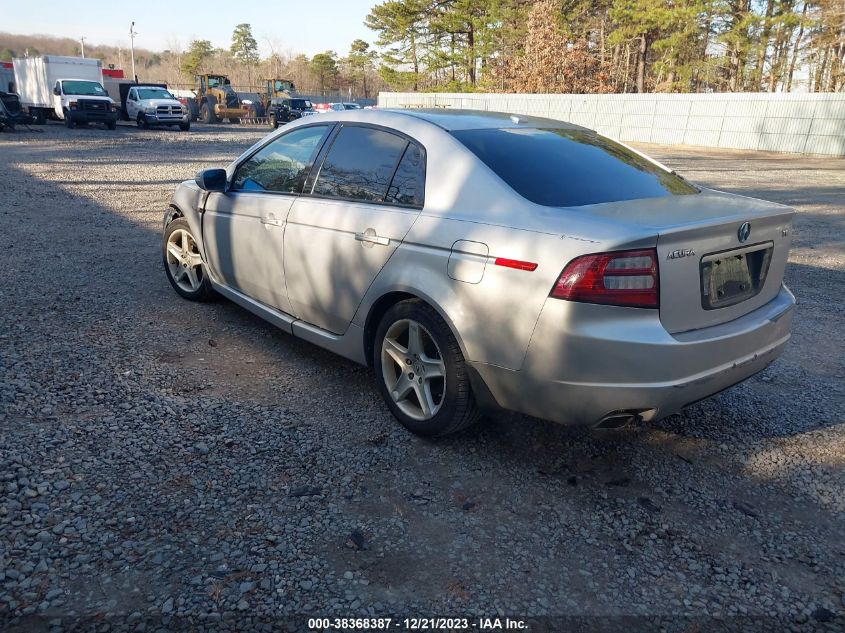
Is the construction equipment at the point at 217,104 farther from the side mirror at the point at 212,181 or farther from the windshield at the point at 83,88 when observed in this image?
the side mirror at the point at 212,181

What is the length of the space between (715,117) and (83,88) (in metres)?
28.3

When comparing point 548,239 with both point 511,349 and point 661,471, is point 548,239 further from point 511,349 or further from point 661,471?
point 661,471

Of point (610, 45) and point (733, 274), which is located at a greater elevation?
point (610, 45)

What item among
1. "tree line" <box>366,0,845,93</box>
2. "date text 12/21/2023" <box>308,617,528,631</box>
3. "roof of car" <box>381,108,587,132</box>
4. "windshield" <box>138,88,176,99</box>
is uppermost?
"tree line" <box>366,0,845,93</box>

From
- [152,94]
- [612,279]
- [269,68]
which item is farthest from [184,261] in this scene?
[269,68]

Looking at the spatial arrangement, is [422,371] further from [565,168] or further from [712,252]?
[712,252]

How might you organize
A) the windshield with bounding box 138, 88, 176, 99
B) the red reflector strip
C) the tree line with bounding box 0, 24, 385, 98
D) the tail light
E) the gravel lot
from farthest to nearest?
the tree line with bounding box 0, 24, 385, 98 < the windshield with bounding box 138, 88, 176, 99 < the red reflector strip < the tail light < the gravel lot

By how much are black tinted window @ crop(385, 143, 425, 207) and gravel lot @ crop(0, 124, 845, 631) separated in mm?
1241

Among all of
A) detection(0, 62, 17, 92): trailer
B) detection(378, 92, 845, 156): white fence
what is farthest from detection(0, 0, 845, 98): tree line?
detection(0, 62, 17, 92): trailer

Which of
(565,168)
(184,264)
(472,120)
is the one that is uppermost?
(472,120)

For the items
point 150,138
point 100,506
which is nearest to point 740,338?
point 100,506

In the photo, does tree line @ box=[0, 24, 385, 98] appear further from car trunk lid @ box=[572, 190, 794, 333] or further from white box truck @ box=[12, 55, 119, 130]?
car trunk lid @ box=[572, 190, 794, 333]

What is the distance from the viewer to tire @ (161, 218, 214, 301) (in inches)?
211

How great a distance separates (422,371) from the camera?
338 cm
